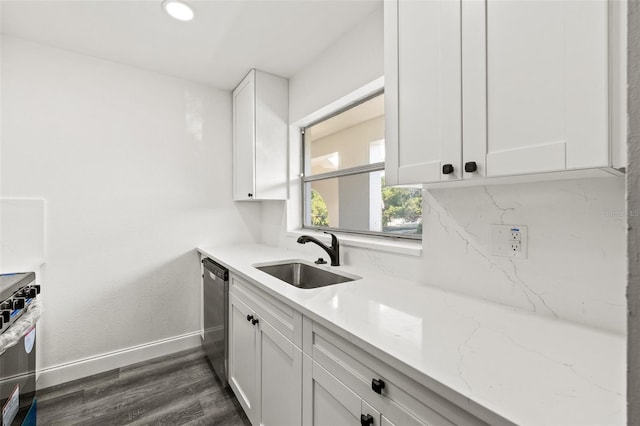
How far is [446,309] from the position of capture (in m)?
1.06

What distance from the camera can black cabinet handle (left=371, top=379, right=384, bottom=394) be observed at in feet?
2.53

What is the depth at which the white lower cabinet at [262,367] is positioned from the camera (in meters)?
1.19

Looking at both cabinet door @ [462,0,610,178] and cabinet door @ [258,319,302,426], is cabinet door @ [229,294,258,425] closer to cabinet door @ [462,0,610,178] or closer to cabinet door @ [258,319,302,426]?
cabinet door @ [258,319,302,426]

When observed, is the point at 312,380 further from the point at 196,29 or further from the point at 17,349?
the point at 196,29

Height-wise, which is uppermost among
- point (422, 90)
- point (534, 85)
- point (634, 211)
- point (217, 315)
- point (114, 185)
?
point (422, 90)

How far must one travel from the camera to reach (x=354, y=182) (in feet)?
7.07

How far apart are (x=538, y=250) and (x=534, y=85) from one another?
1.80 feet

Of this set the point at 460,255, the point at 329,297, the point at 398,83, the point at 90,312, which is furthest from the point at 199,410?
the point at 398,83

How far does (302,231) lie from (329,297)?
136 centimetres

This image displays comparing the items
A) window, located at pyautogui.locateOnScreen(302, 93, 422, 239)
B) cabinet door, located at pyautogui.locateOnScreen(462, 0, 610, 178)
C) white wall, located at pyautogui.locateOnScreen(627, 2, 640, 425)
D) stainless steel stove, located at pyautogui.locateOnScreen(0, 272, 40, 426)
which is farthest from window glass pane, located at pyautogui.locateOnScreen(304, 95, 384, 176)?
stainless steel stove, located at pyautogui.locateOnScreen(0, 272, 40, 426)

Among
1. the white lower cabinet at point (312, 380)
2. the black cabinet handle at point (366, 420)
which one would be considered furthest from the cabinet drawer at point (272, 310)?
the black cabinet handle at point (366, 420)

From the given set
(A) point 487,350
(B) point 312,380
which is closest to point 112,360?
(B) point 312,380

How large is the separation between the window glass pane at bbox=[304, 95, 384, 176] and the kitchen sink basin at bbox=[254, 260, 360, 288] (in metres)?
0.79

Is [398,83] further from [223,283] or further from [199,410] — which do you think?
[199,410]
